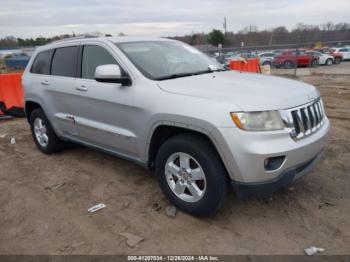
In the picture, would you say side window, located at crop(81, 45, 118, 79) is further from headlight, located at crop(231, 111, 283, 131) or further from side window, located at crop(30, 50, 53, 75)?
headlight, located at crop(231, 111, 283, 131)

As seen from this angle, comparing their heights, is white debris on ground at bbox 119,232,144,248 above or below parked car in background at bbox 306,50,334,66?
above

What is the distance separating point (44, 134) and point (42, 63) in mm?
1146

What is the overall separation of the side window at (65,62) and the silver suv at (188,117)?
0.05 feet

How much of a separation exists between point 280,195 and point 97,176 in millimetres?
2412

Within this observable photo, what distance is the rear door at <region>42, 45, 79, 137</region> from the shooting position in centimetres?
467

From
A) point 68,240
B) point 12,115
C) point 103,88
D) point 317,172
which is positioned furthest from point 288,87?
point 12,115

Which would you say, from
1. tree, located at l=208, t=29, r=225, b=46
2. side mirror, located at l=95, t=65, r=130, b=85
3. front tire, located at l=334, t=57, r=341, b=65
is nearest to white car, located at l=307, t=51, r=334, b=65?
front tire, located at l=334, t=57, r=341, b=65

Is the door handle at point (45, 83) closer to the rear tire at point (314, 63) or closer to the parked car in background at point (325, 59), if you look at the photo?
the rear tire at point (314, 63)

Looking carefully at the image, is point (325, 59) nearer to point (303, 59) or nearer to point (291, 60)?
point (303, 59)

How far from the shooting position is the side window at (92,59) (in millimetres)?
4164

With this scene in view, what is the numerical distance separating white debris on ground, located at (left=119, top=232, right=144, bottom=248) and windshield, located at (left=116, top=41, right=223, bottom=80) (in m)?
1.62

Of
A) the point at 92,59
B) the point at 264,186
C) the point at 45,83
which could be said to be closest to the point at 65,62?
the point at 45,83

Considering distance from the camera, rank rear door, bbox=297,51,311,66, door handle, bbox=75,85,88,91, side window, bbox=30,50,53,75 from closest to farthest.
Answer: door handle, bbox=75,85,88,91 < side window, bbox=30,50,53,75 < rear door, bbox=297,51,311,66

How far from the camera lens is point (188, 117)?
314 centimetres
